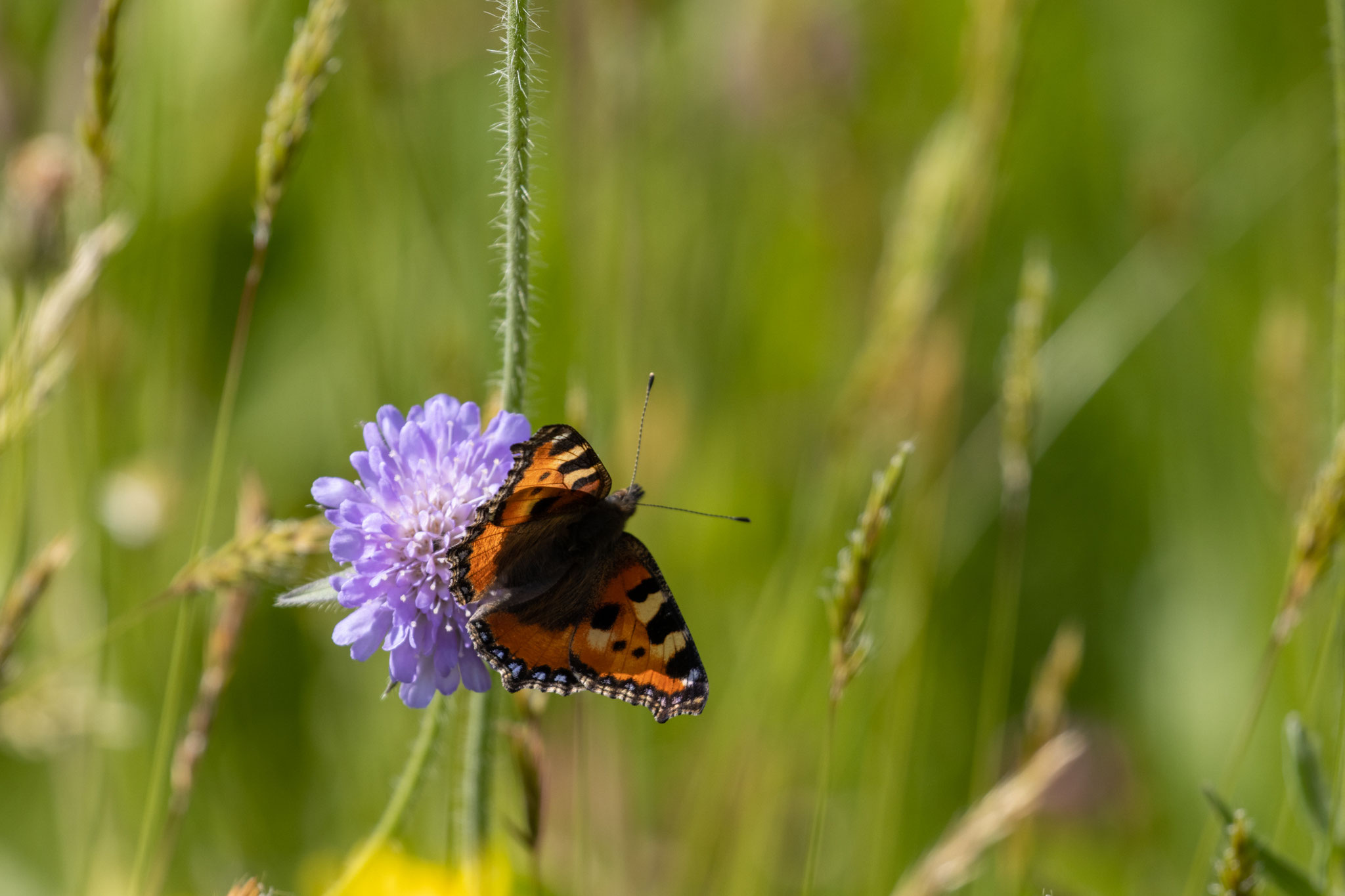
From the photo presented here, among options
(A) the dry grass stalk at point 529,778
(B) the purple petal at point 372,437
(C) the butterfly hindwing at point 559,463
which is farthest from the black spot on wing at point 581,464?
(A) the dry grass stalk at point 529,778

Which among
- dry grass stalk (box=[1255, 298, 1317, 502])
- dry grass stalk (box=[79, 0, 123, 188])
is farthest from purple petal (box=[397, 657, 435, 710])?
dry grass stalk (box=[1255, 298, 1317, 502])

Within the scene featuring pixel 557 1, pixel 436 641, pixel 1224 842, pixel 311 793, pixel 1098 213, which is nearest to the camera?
pixel 436 641

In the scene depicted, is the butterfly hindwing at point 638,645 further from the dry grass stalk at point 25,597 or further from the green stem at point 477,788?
the dry grass stalk at point 25,597

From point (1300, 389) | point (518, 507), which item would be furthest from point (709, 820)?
point (1300, 389)

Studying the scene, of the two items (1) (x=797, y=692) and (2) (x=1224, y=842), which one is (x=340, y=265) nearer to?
(1) (x=797, y=692)

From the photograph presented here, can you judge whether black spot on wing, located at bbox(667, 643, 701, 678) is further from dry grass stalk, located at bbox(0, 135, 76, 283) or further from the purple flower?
dry grass stalk, located at bbox(0, 135, 76, 283)

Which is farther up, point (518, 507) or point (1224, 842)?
point (518, 507)
